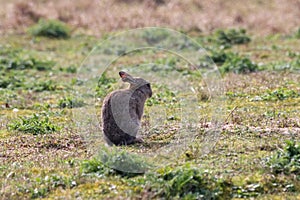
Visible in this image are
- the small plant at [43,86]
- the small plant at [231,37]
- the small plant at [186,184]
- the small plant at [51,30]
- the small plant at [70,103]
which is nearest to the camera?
the small plant at [186,184]

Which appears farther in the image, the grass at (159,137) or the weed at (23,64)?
the weed at (23,64)

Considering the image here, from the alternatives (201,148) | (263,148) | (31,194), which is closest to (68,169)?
(31,194)

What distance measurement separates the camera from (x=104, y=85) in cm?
1588

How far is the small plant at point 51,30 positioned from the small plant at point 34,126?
11328mm

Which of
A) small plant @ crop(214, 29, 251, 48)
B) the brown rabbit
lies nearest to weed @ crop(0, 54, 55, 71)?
small plant @ crop(214, 29, 251, 48)

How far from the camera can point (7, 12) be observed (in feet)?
83.9

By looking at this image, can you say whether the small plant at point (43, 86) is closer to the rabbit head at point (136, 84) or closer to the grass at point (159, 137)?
the grass at point (159, 137)

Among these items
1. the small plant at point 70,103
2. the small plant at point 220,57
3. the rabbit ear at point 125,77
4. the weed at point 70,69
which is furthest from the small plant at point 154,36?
the rabbit ear at point 125,77

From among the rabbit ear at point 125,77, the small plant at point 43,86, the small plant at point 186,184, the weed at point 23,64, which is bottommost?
the small plant at point 43,86

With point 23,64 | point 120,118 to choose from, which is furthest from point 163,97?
point 23,64

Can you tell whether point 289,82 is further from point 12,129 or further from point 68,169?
point 68,169

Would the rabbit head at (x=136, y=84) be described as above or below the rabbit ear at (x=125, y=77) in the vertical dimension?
below

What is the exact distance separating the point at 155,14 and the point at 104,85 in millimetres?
10130

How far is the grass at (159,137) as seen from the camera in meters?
8.43
